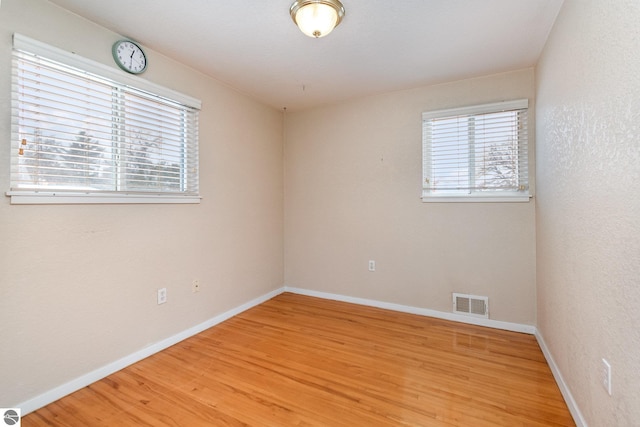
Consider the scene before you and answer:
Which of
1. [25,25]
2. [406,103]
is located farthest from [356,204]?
[25,25]

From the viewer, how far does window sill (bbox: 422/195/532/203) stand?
265 cm

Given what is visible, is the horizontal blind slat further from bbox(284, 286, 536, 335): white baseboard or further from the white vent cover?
the white vent cover

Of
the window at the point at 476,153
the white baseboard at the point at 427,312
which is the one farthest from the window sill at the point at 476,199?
the white baseboard at the point at 427,312

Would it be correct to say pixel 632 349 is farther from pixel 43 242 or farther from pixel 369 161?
pixel 43 242

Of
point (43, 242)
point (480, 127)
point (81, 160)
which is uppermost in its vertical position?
point (480, 127)

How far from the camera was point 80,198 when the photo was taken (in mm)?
1884

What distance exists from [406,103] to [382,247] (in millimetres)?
1633

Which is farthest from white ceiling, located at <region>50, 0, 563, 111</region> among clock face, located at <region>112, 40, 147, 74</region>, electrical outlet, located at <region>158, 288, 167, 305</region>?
electrical outlet, located at <region>158, 288, 167, 305</region>

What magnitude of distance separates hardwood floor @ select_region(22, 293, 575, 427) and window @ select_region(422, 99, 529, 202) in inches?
53.1

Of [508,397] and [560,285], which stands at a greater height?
[560,285]

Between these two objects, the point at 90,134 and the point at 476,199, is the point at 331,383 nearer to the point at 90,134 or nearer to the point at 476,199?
the point at 476,199

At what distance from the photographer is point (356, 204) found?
346 centimetres

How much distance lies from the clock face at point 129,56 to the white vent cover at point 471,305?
11.5ft

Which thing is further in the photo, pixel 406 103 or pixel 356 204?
pixel 356 204
